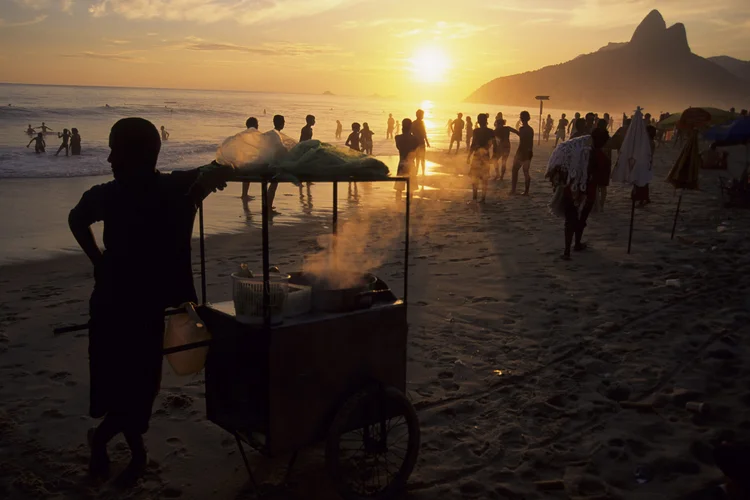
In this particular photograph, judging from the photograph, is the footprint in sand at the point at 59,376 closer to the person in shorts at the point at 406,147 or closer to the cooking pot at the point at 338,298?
the cooking pot at the point at 338,298

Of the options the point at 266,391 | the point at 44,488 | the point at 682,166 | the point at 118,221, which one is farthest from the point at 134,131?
the point at 682,166

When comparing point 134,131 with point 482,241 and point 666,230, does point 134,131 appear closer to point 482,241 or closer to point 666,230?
point 482,241

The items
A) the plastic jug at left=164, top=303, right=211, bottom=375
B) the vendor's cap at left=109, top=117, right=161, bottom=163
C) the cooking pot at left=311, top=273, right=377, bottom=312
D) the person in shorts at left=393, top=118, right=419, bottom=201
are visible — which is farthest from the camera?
the person in shorts at left=393, top=118, right=419, bottom=201

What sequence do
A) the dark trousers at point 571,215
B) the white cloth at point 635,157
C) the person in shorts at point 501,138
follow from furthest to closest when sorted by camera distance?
the person in shorts at point 501,138 < the white cloth at point 635,157 < the dark trousers at point 571,215

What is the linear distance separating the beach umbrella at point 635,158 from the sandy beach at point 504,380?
1.16 m

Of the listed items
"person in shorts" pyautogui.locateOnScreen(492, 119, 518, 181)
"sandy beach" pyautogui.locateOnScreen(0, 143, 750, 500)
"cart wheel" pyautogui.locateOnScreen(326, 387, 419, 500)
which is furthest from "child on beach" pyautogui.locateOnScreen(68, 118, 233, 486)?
"person in shorts" pyautogui.locateOnScreen(492, 119, 518, 181)

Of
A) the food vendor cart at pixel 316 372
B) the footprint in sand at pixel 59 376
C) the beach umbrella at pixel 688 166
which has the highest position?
the beach umbrella at pixel 688 166

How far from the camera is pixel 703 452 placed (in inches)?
140

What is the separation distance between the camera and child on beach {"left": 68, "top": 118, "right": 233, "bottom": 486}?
2795mm

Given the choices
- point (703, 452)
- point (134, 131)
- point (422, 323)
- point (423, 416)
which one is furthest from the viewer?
point (422, 323)

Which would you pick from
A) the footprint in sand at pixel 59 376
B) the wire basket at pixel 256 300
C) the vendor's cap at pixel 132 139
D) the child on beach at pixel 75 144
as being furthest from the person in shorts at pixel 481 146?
the child on beach at pixel 75 144

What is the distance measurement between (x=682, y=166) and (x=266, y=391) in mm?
8766

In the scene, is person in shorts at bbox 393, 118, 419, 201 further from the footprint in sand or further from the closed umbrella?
the footprint in sand

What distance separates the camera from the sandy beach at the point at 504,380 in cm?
336
